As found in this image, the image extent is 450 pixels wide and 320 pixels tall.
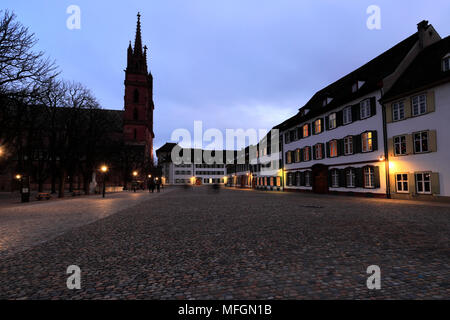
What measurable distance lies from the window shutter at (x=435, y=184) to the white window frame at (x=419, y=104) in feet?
14.6

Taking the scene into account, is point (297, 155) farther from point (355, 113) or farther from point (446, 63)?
point (446, 63)

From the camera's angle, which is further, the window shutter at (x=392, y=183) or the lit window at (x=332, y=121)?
the lit window at (x=332, y=121)

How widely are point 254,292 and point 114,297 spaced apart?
190 centimetres

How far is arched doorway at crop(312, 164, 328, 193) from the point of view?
29969 millimetres

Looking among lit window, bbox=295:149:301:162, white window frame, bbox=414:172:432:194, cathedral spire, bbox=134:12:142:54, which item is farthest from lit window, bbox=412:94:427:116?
cathedral spire, bbox=134:12:142:54

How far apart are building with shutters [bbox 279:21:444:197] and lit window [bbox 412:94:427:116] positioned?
131cm

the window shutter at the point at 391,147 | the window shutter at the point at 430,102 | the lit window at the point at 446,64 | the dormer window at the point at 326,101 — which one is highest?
the dormer window at the point at 326,101

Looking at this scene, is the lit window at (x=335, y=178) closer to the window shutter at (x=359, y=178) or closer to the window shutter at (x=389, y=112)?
the window shutter at (x=359, y=178)

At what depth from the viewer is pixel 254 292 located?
3783mm

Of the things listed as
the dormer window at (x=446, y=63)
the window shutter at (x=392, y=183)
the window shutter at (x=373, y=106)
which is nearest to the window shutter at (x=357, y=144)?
the window shutter at (x=373, y=106)

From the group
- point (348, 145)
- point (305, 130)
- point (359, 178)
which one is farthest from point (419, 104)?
point (305, 130)

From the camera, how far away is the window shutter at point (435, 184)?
1817cm

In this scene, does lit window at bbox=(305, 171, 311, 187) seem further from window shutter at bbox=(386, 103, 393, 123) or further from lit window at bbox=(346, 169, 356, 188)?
window shutter at bbox=(386, 103, 393, 123)

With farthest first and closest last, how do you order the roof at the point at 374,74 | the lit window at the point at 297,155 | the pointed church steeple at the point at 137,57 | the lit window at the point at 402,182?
the pointed church steeple at the point at 137,57, the lit window at the point at 297,155, the roof at the point at 374,74, the lit window at the point at 402,182
